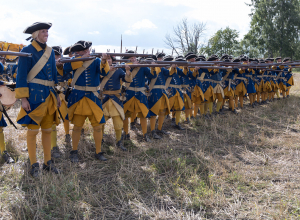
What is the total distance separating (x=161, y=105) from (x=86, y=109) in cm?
251

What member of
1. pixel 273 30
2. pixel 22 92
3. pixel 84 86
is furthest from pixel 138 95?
pixel 273 30

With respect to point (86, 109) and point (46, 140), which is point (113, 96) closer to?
point (86, 109)

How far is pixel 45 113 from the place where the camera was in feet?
13.6

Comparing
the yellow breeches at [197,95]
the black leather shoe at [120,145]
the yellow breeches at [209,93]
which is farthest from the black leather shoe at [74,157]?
the yellow breeches at [209,93]

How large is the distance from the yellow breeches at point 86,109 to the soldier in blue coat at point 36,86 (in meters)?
0.49

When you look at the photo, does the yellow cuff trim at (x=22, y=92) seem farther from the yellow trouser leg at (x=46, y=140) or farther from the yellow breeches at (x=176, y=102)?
the yellow breeches at (x=176, y=102)

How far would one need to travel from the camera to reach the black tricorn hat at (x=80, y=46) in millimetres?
4730

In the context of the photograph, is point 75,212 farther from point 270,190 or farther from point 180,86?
point 180,86

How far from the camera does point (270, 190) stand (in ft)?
11.8

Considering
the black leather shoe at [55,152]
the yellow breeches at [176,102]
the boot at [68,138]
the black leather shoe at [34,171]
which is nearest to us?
the black leather shoe at [34,171]

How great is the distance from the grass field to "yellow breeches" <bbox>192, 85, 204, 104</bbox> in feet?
9.10

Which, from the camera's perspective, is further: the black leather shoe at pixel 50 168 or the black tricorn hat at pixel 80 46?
the black tricorn hat at pixel 80 46

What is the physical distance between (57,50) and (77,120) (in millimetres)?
1976

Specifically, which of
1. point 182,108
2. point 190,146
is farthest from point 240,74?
point 190,146
